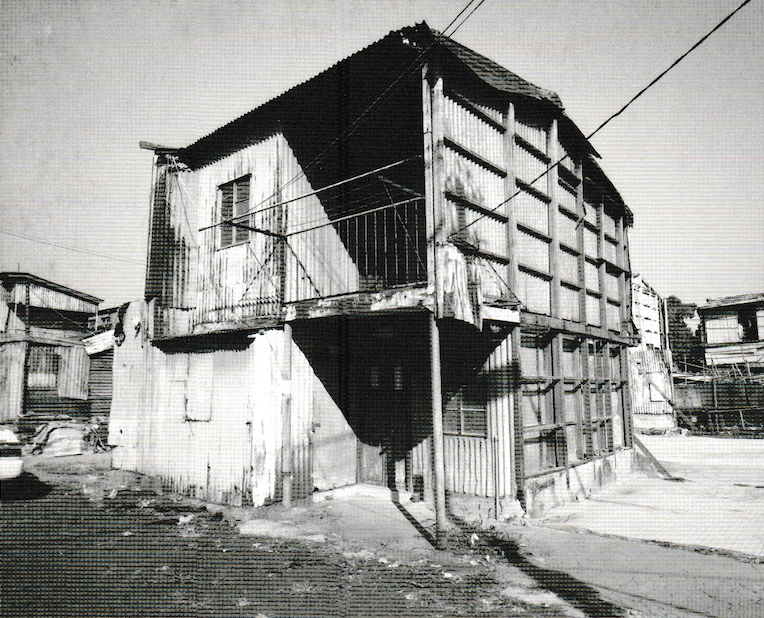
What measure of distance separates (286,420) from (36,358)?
770 inches

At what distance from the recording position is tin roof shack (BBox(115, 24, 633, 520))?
908 centimetres

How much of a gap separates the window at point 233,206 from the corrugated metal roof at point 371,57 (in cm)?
82

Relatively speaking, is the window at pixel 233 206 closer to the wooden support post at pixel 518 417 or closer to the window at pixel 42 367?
the wooden support post at pixel 518 417

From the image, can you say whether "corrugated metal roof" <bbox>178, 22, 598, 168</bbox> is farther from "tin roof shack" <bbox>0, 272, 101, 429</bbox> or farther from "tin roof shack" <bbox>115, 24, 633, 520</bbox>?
"tin roof shack" <bbox>0, 272, 101, 429</bbox>

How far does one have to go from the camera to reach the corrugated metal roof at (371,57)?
27.2ft

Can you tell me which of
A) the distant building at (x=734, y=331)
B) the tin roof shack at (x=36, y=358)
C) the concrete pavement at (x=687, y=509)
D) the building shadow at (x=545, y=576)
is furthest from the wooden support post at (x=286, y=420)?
the distant building at (x=734, y=331)

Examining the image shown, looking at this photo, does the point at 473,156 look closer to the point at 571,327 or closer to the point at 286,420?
the point at 571,327

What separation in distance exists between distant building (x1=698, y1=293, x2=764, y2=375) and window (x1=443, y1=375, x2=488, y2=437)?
2928 centimetres

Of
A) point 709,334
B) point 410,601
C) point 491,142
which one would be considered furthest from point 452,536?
point 709,334

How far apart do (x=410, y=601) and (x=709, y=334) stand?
120 feet

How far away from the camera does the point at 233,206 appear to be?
11.9 m

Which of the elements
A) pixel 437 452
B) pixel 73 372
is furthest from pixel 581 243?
pixel 73 372

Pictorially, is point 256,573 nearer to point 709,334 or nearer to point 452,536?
point 452,536

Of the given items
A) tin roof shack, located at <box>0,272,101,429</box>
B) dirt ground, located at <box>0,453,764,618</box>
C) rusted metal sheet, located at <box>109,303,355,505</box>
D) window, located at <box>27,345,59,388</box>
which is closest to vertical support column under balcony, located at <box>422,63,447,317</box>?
rusted metal sheet, located at <box>109,303,355,505</box>
